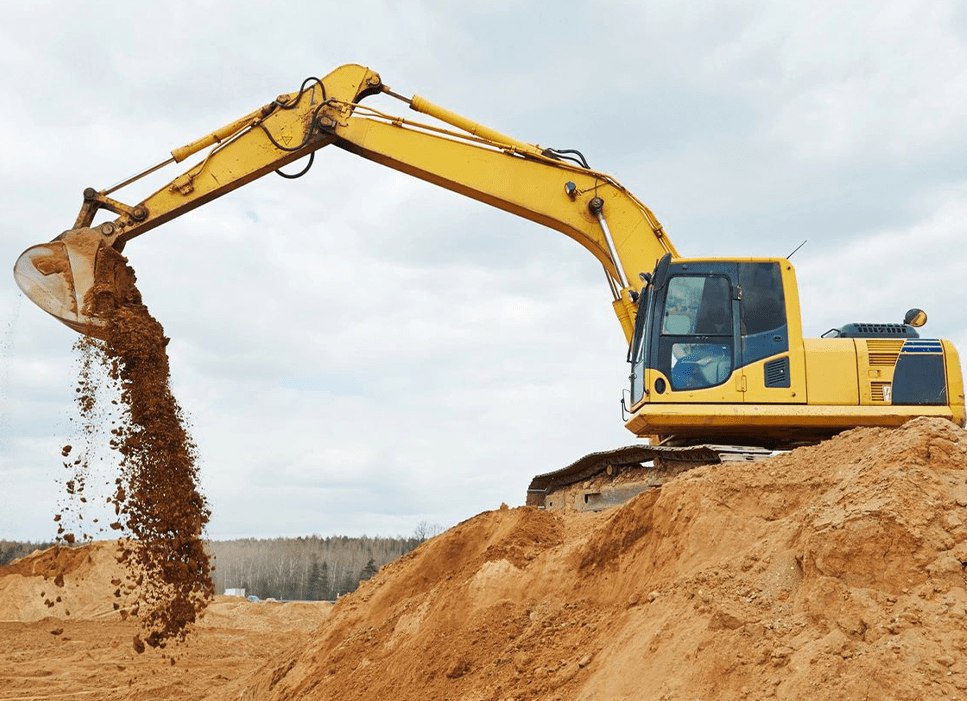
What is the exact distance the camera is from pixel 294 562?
3170 cm

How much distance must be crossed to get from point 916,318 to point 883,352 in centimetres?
101

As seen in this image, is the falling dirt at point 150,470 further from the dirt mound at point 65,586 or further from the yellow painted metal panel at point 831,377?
the dirt mound at point 65,586

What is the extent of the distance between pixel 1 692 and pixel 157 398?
14.0 feet

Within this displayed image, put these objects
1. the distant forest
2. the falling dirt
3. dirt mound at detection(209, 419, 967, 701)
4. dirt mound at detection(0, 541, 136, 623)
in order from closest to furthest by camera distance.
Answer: dirt mound at detection(209, 419, 967, 701)
the falling dirt
dirt mound at detection(0, 541, 136, 623)
the distant forest

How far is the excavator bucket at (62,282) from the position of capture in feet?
29.8

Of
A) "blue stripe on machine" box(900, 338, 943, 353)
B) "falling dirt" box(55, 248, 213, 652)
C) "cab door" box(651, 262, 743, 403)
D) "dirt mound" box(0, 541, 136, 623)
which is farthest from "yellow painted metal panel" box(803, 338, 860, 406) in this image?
"dirt mound" box(0, 541, 136, 623)

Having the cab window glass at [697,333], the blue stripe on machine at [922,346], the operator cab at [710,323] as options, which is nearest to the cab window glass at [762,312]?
the operator cab at [710,323]

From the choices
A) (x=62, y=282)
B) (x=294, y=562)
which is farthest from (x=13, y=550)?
(x=62, y=282)

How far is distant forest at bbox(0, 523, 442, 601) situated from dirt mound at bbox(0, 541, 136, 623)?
9.83 m

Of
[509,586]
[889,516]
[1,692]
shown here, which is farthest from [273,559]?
[889,516]

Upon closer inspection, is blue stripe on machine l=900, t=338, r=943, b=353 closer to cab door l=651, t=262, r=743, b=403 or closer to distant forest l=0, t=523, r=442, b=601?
cab door l=651, t=262, r=743, b=403

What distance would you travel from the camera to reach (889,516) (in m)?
4.73

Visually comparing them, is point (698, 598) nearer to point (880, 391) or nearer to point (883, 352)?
point (880, 391)

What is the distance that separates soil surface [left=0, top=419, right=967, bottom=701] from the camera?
430 cm
